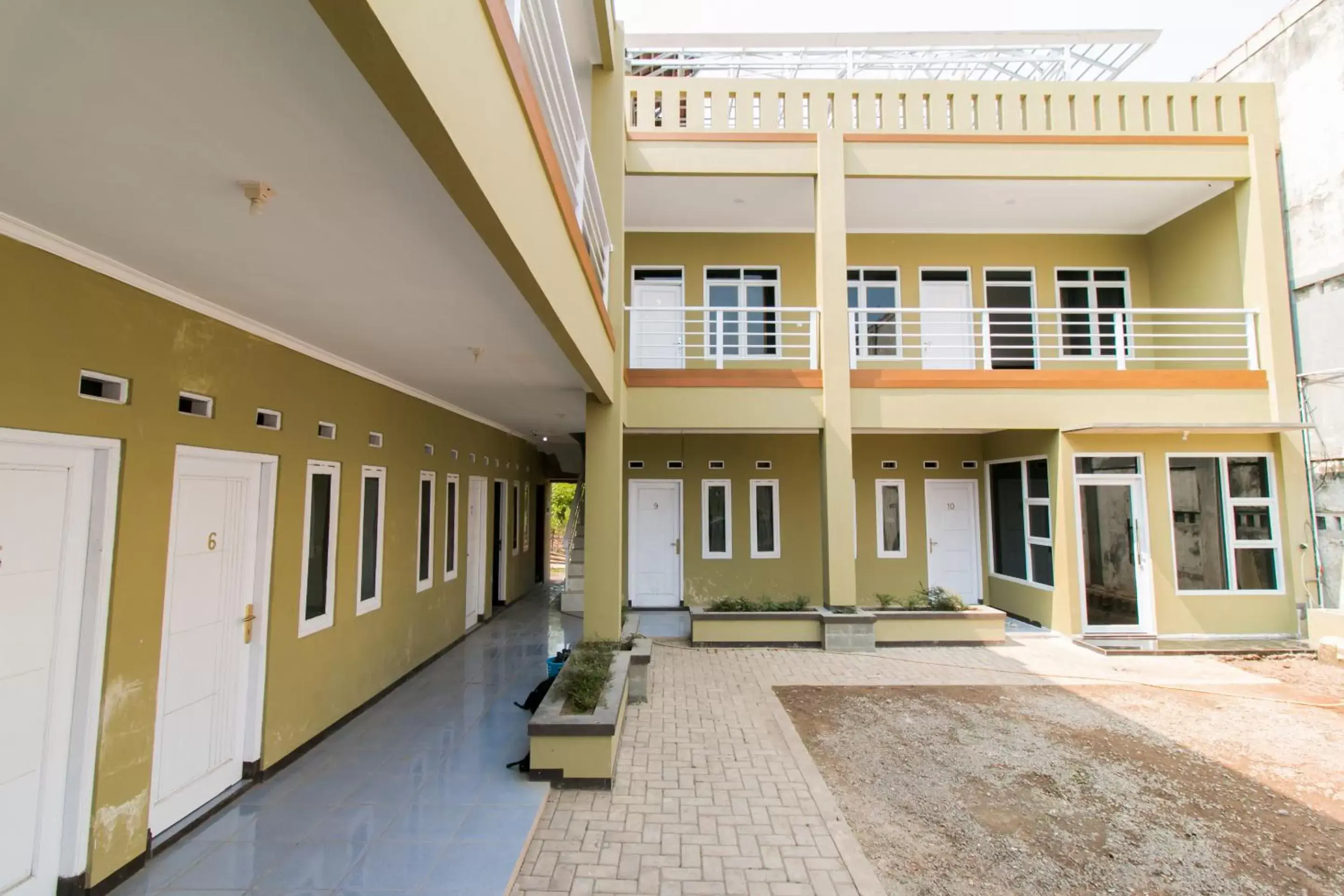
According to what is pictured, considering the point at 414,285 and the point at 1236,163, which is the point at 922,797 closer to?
the point at 414,285

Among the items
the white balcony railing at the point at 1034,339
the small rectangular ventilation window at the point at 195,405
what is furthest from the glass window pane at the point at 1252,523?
the small rectangular ventilation window at the point at 195,405

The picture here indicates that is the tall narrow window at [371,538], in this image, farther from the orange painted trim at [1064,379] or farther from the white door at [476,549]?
the orange painted trim at [1064,379]

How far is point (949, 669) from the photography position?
703 cm

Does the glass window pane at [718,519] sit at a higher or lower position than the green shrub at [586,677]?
higher

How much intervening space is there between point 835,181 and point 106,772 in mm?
9116

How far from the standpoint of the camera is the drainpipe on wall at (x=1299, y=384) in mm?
7969

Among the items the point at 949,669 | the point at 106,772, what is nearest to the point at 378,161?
the point at 106,772

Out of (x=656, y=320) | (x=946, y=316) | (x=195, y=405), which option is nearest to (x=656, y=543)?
(x=656, y=320)

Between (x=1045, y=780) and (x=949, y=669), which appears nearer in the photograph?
(x=1045, y=780)

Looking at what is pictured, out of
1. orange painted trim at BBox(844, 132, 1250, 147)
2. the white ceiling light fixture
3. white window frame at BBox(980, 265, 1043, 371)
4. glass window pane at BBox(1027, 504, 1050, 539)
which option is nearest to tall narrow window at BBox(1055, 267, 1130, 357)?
white window frame at BBox(980, 265, 1043, 371)

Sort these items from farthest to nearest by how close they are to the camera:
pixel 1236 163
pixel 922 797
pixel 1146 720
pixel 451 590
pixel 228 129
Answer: pixel 1236 163, pixel 451 590, pixel 1146 720, pixel 922 797, pixel 228 129

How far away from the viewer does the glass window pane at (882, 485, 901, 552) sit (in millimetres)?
10086

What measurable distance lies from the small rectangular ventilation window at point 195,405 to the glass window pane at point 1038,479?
31.3 ft

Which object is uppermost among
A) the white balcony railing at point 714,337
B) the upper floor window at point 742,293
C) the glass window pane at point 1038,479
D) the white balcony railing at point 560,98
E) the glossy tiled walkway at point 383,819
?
the upper floor window at point 742,293
